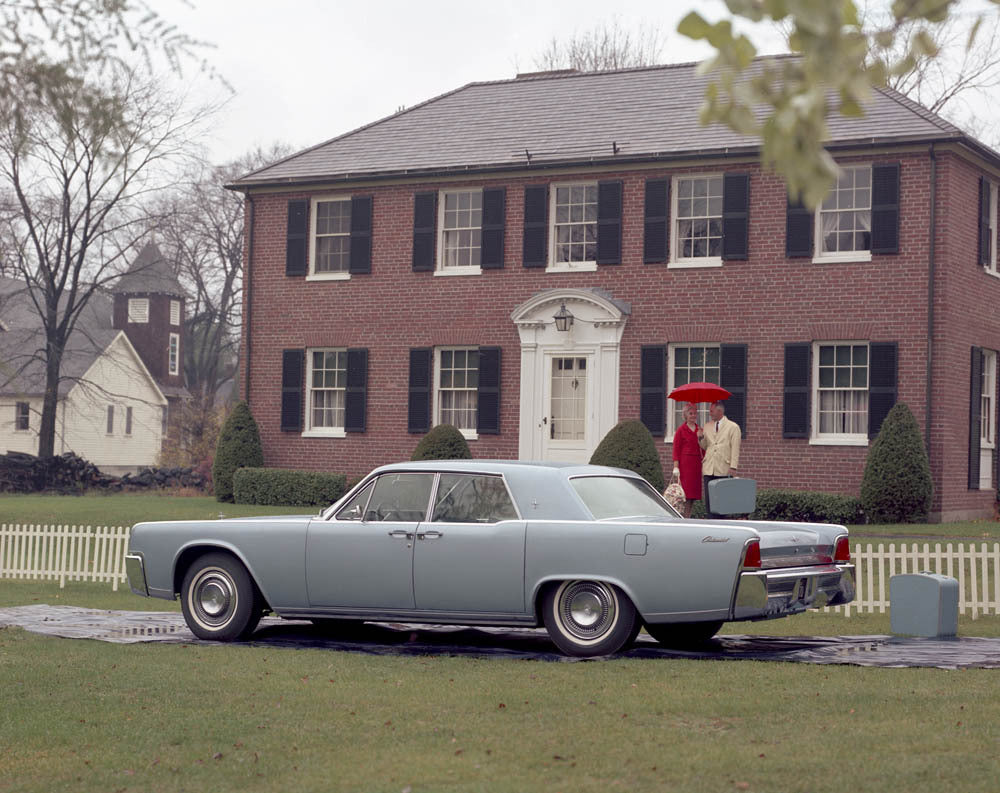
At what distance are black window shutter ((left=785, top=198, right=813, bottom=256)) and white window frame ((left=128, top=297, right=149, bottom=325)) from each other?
4666 cm

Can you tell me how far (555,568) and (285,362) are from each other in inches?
775

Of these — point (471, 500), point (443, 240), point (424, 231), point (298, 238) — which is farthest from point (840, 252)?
point (471, 500)

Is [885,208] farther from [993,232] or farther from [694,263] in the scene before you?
[694,263]

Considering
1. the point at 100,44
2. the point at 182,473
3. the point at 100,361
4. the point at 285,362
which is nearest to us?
the point at 100,44

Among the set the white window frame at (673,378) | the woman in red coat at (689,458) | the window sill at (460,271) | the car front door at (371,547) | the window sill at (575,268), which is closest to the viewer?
the car front door at (371,547)

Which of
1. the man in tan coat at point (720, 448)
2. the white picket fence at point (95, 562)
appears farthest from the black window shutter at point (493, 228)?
the man in tan coat at point (720, 448)

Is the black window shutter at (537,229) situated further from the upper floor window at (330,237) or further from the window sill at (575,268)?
the upper floor window at (330,237)

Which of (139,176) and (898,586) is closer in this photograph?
(898,586)

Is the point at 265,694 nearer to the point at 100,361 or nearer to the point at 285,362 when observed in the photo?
the point at 285,362

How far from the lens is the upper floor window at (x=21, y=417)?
5669 centimetres

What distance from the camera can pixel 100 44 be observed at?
7.42 meters

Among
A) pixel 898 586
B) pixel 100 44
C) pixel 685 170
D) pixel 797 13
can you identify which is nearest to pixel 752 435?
pixel 685 170

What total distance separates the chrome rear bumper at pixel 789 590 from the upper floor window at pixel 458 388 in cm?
1726

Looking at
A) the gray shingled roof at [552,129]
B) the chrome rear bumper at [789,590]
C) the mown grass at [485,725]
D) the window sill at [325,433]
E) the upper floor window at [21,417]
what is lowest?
the mown grass at [485,725]
